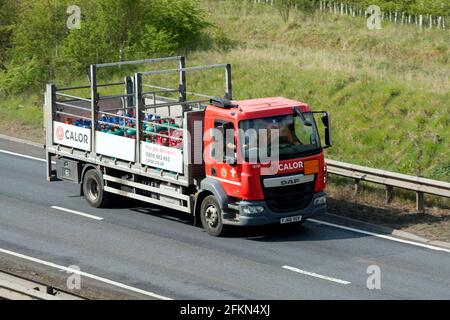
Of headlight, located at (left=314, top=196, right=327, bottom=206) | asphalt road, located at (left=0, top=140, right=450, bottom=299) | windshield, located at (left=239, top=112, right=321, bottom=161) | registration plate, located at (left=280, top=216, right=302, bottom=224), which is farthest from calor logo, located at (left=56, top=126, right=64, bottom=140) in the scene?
headlight, located at (left=314, top=196, right=327, bottom=206)

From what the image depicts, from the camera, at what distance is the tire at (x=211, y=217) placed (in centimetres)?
1914

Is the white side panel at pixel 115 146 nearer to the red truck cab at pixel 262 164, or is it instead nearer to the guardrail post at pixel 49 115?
the guardrail post at pixel 49 115

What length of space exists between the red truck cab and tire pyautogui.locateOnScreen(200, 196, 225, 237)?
0.04m

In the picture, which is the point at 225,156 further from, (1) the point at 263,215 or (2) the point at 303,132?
(2) the point at 303,132

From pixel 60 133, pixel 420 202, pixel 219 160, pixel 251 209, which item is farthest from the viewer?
pixel 60 133

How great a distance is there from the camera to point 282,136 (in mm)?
18891

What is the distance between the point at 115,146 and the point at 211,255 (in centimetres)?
398

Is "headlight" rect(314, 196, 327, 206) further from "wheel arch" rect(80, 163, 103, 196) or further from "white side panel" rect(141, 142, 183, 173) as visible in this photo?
"wheel arch" rect(80, 163, 103, 196)

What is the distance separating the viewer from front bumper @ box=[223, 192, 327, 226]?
61.1 ft

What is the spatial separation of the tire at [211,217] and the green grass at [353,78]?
6343mm

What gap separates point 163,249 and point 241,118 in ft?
9.16

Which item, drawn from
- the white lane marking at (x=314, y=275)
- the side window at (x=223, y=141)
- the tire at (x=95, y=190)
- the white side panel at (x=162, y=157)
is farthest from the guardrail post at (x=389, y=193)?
the tire at (x=95, y=190)

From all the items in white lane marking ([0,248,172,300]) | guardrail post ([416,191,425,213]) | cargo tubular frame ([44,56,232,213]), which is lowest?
white lane marking ([0,248,172,300])

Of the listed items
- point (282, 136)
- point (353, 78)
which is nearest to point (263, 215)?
point (282, 136)
